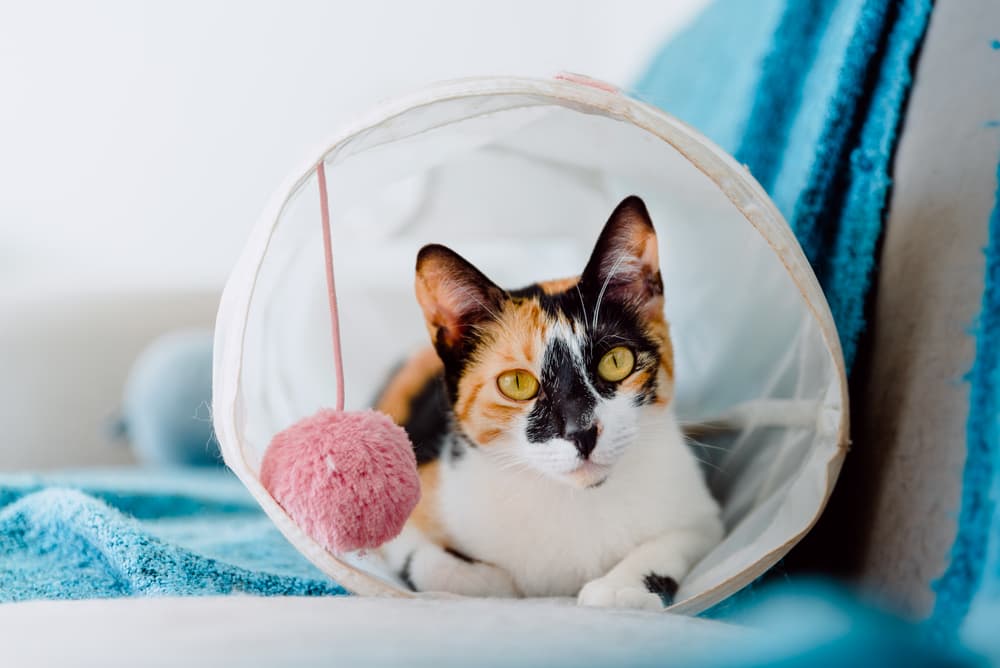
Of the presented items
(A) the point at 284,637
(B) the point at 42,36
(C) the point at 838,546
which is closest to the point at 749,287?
(C) the point at 838,546

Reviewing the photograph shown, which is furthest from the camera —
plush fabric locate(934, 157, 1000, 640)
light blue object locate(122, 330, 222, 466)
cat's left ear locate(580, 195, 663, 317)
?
light blue object locate(122, 330, 222, 466)

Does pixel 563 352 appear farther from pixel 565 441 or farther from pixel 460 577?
pixel 460 577

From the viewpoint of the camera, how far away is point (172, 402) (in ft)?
5.63

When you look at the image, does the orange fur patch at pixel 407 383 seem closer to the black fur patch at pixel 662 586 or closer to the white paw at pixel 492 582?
the white paw at pixel 492 582

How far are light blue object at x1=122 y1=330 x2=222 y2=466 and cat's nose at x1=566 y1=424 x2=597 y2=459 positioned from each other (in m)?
1.13

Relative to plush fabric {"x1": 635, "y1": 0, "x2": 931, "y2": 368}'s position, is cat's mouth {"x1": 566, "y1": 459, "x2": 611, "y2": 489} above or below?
below

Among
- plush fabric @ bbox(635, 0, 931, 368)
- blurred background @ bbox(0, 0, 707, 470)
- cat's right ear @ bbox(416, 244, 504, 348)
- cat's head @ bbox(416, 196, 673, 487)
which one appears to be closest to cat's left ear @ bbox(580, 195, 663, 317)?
cat's head @ bbox(416, 196, 673, 487)

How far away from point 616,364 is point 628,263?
0.11m

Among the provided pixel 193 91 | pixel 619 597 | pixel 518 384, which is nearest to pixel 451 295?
pixel 518 384

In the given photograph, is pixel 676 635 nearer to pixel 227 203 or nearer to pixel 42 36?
pixel 227 203

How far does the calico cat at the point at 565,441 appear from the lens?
79 cm

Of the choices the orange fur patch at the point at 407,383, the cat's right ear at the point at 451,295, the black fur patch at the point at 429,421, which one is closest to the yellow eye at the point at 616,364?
the cat's right ear at the point at 451,295

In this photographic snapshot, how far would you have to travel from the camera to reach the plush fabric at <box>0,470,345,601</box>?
0.81 metres

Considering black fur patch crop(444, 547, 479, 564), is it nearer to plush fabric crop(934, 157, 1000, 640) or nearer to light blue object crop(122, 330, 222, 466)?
plush fabric crop(934, 157, 1000, 640)
